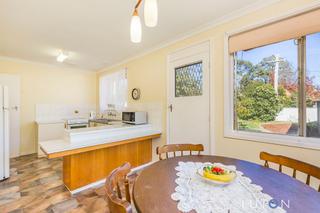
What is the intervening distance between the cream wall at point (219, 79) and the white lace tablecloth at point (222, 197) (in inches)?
35.0

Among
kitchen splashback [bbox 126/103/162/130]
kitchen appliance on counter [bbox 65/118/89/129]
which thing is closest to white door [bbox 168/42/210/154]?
kitchen splashback [bbox 126/103/162/130]

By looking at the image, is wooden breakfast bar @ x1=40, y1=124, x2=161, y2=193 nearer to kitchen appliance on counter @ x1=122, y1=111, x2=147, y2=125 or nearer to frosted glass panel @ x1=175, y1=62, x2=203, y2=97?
kitchen appliance on counter @ x1=122, y1=111, x2=147, y2=125

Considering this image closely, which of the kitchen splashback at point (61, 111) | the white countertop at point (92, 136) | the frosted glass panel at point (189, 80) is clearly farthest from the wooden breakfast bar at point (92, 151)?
the kitchen splashback at point (61, 111)

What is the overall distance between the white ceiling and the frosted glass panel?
0.53m

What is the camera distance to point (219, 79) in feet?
6.94

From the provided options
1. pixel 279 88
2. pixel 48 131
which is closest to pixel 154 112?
pixel 279 88

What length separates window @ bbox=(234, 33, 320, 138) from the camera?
60.6 inches

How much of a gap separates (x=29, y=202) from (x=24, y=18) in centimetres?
219

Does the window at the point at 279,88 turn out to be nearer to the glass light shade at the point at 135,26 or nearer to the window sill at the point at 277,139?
the window sill at the point at 277,139

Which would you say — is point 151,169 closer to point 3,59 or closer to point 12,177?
point 12,177

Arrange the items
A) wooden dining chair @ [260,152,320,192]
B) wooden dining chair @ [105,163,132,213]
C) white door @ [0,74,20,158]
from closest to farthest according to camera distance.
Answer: wooden dining chair @ [105,163,132,213]
wooden dining chair @ [260,152,320,192]
white door @ [0,74,20,158]

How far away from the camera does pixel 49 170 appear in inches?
113

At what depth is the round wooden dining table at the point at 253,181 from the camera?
30.4 inches

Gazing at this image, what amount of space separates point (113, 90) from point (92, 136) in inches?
81.6
